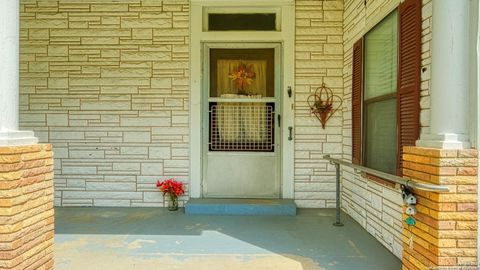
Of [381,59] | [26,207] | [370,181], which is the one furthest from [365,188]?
[26,207]

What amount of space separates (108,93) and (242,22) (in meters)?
1.98

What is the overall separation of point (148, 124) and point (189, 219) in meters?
1.40

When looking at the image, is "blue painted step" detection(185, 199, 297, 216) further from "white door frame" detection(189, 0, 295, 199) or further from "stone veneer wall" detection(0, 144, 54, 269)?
"stone veneer wall" detection(0, 144, 54, 269)

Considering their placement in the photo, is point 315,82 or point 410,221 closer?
point 410,221

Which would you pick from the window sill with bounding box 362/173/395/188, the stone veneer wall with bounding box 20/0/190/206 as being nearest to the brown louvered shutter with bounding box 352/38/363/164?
the window sill with bounding box 362/173/395/188

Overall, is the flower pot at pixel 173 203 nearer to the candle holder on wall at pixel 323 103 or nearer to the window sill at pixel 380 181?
the candle holder on wall at pixel 323 103

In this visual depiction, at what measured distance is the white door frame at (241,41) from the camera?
4812 millimetres

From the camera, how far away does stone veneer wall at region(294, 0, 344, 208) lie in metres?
4.83

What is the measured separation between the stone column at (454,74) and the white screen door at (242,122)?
9.08 feet

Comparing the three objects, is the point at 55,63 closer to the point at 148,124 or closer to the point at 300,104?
the point at 148,124

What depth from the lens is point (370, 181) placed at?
3.68 meters

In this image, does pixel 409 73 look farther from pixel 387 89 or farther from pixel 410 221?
pixel 410 221

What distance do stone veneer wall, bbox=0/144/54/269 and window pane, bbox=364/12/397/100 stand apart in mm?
2819

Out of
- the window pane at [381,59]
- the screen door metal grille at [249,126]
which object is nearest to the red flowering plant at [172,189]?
the screen door metal grille at [249,126]
